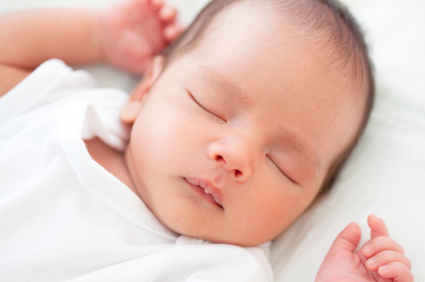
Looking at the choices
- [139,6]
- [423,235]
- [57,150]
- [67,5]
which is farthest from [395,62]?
[67,5]

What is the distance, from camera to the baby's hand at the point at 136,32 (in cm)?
158

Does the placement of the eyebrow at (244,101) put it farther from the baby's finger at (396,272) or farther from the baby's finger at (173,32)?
the baby's finger at (173,32)

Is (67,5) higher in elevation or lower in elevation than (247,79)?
lower

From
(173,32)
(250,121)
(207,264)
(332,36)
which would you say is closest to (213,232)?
(207,264)

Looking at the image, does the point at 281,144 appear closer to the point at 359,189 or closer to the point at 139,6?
the point at 359,189

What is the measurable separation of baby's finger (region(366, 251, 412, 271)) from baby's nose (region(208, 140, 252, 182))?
1.40 feet

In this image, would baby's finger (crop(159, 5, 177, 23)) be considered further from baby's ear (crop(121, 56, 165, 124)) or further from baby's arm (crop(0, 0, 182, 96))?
baby's ear (crop(121, 56, 165, 124))

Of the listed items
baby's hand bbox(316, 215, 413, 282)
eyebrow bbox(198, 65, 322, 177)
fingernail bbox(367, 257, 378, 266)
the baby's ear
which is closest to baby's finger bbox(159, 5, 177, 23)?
the baby's ear

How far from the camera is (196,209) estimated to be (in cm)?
103

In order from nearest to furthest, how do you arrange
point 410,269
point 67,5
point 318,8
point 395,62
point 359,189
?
point 410,269 < point 318,8 < point 359,189 < point 395,62 < point 67,5

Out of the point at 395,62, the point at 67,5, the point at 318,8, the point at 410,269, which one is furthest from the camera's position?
the point at 67,5

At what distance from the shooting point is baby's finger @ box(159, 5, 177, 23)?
1.62 meters

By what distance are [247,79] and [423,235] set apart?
2.42 feet

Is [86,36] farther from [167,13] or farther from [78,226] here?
[78,226]
